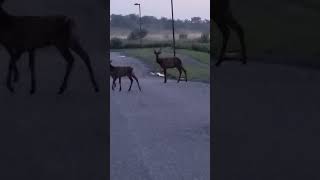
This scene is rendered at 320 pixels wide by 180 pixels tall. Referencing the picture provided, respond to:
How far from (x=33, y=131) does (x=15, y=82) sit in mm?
346

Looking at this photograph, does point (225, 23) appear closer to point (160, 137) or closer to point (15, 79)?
point (15, 79)

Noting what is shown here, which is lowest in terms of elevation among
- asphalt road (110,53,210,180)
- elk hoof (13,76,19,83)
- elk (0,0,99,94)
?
asphalt road (110,53,210,180)

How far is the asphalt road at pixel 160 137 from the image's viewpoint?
824cm

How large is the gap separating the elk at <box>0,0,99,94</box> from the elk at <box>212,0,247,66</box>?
95 cm

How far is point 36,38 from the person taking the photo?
4.63 m

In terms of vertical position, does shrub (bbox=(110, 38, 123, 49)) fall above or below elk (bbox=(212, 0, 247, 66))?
below

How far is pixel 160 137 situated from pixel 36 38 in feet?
22.0

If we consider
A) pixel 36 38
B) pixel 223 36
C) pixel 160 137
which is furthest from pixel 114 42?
pixel 36 38

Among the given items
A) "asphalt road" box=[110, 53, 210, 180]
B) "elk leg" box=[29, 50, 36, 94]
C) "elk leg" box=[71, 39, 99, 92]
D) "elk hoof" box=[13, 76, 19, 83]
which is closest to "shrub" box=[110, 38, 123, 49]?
Result: "elk leg" box=[71, 39, 99, 92]

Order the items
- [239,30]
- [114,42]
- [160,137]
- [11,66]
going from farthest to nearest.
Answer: [114,42]
[160,137]
[239,30]
[11,66]

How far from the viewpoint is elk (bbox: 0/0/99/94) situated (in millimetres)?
4547

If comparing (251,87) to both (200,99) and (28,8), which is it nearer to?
(28,8)

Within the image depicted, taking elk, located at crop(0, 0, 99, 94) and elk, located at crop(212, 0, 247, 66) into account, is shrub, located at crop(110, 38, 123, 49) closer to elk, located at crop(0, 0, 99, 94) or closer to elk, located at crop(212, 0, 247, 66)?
elk, located at crop(0, 0, 99, 94)

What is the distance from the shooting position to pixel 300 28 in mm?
4496
